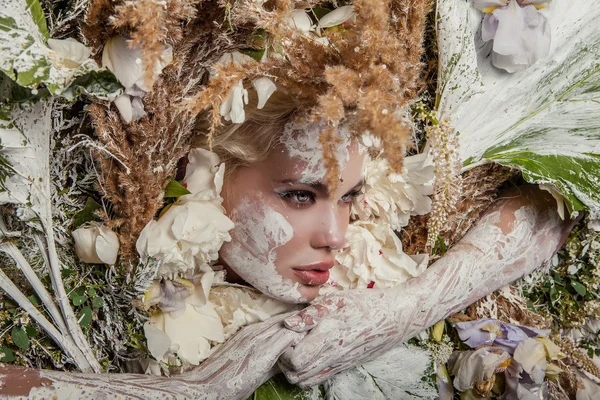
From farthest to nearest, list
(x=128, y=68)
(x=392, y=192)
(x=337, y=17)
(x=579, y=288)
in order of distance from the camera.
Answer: (x=579, y=288)
(x=392, y=192)
(x=337, y=17)
(x=128, y=68)

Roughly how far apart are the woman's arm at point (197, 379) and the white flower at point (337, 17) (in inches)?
24.1

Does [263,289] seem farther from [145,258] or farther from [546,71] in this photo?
[546,71]

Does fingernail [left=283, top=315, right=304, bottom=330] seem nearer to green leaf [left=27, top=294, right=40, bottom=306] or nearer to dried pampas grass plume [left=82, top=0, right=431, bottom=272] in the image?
dried pampas grass plume [left=82, top=0, right=431, bottom=272]

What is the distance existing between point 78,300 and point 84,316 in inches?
1.3

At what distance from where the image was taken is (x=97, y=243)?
1230 mm

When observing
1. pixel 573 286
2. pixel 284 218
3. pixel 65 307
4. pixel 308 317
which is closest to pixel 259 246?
pixel 284 218

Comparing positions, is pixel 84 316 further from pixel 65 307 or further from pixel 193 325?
pixel 193 325

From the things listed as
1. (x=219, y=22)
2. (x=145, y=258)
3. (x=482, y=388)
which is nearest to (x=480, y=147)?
(x=482, y=388)

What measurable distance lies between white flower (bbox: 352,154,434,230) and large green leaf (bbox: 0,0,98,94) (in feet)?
2.38

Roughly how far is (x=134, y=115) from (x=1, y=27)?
259 mm

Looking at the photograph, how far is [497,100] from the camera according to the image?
1.61 metres

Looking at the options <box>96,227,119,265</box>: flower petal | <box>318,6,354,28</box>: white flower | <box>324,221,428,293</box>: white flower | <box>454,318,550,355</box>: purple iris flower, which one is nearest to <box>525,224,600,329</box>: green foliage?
<box>454,318,550,355</box>: purple iris flower

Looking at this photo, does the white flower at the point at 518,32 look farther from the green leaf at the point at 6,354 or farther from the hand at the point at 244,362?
the green leaf at the point at 6,354

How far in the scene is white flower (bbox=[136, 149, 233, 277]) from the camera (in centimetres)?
125
